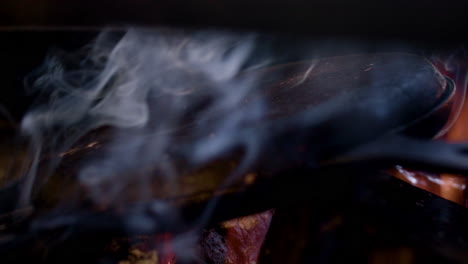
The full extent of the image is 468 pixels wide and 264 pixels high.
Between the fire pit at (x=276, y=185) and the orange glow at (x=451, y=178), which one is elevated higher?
the fire pit at (x=276, y=185)

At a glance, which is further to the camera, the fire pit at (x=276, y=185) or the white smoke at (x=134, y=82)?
the white smoke at (x=134, y=82)

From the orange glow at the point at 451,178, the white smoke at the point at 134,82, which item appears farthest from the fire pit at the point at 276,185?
the orange glow at the point at 451,178

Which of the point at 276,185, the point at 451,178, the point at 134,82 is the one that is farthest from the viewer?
the point at 134,82

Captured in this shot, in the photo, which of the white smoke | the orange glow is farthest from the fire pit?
the orange glow

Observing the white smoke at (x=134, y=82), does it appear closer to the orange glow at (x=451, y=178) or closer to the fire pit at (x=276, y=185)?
the fire pit at (x=276, y=185)

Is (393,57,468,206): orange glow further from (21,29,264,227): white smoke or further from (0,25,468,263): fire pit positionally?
(21,29,264,227): white smoke

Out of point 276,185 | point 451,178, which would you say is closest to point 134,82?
point 276,185

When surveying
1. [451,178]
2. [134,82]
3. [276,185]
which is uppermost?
[276,185]

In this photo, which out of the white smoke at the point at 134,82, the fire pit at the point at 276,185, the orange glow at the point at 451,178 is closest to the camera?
the fire pit at the point at 276,185

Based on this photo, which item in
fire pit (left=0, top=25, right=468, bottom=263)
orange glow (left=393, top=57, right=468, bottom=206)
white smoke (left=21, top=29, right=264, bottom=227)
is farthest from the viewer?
white smoke (left=21, top=29, right=264, bottom=227)

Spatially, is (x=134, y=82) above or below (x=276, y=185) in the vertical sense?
below

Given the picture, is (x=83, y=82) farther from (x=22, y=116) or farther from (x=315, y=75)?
(x=315, y=75)

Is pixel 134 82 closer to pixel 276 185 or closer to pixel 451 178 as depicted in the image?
pixel 276 185
